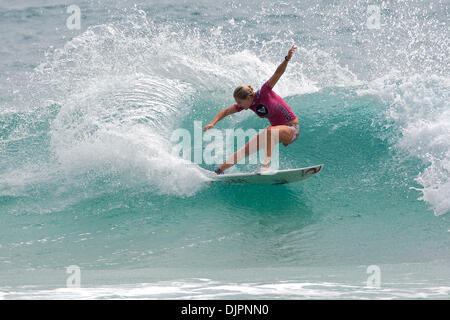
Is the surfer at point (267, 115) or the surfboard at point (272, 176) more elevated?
the surfer at point (267, 115)

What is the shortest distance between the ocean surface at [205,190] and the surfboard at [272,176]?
0.15 metres

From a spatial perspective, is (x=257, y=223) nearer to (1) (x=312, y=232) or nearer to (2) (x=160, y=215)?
(1) (x=312, y=232)

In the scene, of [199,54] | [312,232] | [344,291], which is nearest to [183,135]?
[199,54]

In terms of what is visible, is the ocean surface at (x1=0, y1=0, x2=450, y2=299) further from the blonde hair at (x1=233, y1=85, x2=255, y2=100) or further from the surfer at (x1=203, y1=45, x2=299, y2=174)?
the blonde hair at (x1=233, y1=85, x2=255, y2=100)

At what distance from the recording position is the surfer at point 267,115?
6488mm

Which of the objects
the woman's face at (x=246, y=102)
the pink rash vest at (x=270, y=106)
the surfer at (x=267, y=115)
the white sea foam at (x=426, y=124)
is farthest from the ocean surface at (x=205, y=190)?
the woman's face at (x=246, y=102)

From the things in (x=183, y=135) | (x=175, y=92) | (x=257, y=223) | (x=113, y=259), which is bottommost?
(x=113, y=259)

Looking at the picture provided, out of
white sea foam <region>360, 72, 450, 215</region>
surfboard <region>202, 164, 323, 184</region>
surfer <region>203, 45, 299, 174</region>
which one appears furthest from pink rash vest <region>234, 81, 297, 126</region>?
white sea foam <region>360, 72, 450, 215</region>

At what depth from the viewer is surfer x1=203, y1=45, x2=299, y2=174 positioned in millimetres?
6488

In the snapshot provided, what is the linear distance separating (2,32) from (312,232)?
18105 mm

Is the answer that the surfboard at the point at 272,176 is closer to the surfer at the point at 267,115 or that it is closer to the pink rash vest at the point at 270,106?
the surfer at the point at 267,115

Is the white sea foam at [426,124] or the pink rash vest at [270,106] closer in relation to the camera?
the white sea foam at [426,124]

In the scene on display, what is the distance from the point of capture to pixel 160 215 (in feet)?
21.4

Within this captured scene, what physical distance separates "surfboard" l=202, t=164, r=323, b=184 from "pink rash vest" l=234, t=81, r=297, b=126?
622 mm
